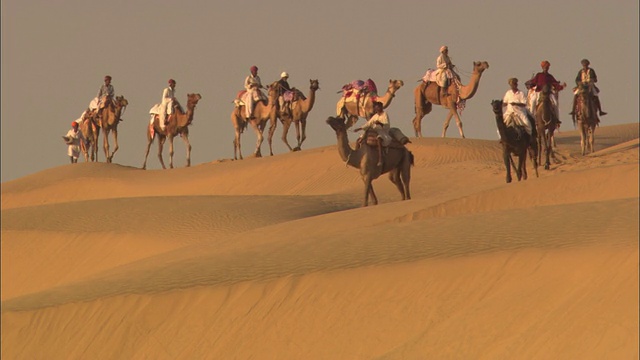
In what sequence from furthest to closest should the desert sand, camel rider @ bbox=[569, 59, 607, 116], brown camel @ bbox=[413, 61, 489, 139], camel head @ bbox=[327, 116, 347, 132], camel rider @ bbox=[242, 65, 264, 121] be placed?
camel rider @ bbox=[242, 65, 264, 121]
brown camel @ bbox=[413, 61, 489, 139]
camel rider @ bbox=[569, 59, 607, 116]
camel head @ bbox=[327, 116, 347, 132]
the desert sand

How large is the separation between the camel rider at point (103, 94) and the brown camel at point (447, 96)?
8796 mm

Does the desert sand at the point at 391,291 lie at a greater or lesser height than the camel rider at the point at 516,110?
lesser

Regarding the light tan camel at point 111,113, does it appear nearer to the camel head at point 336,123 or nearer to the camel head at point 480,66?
the camel head at point 480,66

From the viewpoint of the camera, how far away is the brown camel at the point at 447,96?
3484 centimetres

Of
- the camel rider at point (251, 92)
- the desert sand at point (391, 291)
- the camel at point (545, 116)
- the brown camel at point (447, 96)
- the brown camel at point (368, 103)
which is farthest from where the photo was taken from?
the camel rider at point (251, 92)

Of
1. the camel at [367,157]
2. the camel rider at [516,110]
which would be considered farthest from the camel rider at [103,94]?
the camel at [367,157]

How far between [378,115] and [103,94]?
67.4ft

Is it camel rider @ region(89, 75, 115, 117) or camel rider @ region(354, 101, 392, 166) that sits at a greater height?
camel rider @ region(89, 75, 115, 117)

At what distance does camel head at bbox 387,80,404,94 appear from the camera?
3691 cm

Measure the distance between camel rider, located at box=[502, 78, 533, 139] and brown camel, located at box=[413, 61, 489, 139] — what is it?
23.1 feet

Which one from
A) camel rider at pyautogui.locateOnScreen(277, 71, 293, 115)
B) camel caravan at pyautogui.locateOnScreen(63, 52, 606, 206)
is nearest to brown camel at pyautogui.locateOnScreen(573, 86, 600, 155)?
camel caravan at pyautogui.locateOnScreen(63, 52, 606, 206)

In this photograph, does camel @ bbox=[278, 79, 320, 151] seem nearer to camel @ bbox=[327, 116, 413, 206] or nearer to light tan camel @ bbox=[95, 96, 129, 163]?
light tan camel @ bbox=[95, 96, 129, 163]

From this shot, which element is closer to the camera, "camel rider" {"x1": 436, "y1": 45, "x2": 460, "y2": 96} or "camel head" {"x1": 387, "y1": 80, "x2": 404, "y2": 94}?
"camel rider" {"x1": 436, "y1": 45, "x2": 460, "y2": 96}

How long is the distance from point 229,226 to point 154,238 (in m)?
1.17
